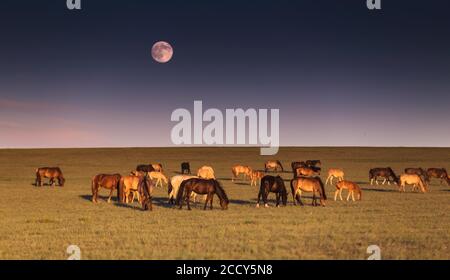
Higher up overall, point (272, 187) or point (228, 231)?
point (272, 187)

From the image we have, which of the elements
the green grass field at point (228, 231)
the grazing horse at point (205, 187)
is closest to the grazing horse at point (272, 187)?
the green grass field at point (228, 231)

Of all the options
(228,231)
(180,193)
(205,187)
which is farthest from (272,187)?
(228,231)

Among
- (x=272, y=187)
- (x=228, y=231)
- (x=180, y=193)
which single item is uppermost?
(x=272, y=187)

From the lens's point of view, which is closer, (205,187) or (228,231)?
(228,231)

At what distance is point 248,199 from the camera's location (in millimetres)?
24312

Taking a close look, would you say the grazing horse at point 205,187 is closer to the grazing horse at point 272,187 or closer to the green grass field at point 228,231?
the green grass field at point 228,231

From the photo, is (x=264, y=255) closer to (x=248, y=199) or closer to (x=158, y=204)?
(x=158, y=204)

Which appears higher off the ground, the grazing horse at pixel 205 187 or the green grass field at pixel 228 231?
the grazing horse at pixel 205 187

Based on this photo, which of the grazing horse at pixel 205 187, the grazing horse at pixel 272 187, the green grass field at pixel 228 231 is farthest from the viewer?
the grazing horse at pixel 272 187

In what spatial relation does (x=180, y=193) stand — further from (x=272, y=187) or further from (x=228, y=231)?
(x=228, y=231)

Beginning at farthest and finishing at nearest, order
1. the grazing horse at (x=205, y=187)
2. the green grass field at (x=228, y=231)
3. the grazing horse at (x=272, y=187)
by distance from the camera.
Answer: the grazing horse at (x=272, y=187) < the grazing horse at (x=205, y=187) < the green grass field at (x=228, y=231)

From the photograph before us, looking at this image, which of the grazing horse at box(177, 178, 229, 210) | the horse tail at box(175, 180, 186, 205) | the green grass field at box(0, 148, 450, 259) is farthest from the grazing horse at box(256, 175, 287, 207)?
the horse tail at box(175, 180, 186, 205)
